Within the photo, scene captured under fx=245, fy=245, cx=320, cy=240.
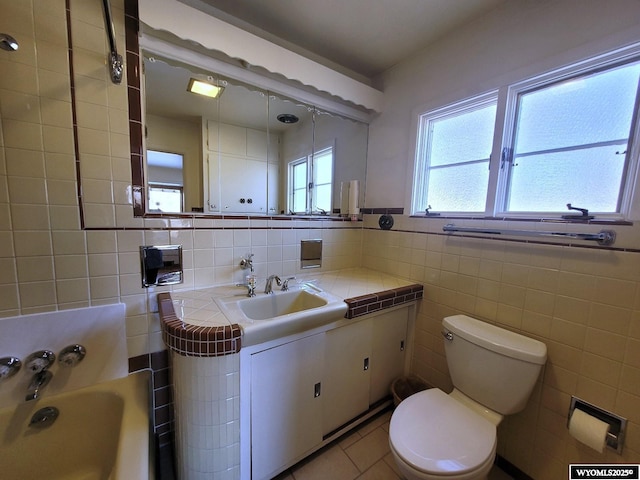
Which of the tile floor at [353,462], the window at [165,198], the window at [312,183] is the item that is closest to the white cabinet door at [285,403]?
the tile floor at [353,462]

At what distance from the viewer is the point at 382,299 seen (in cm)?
139

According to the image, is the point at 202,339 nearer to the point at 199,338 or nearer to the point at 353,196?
the point at 199,338

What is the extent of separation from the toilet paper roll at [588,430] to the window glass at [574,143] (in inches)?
33.6

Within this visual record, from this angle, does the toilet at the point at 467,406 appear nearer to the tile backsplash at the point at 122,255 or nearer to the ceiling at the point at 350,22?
the tile backsplash at the point at 122,255

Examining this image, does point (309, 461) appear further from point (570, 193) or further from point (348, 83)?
point (348, 83)

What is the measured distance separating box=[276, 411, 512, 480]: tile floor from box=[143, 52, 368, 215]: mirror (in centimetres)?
140

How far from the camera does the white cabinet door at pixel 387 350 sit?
149cm

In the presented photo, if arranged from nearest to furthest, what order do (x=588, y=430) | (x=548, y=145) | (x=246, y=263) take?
(x=588, y=430) < (x=548, y=145) < (x=246, y=263)

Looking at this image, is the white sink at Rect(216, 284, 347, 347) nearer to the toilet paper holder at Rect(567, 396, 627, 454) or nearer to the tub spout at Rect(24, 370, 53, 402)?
the tub spout at Rect(24, 370, 53, 402)

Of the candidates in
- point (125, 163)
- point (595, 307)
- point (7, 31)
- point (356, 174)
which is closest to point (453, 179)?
point (356, 174)

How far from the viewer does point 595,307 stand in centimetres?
101

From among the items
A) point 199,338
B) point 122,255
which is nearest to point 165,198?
point 122,255

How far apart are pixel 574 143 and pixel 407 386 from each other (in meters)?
1.63

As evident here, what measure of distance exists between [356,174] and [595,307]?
1.53m
